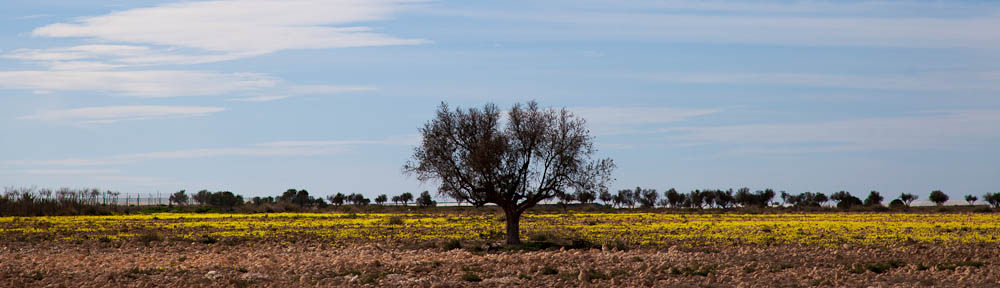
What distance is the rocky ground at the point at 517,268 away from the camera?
19944 mm

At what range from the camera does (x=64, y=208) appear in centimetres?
7994

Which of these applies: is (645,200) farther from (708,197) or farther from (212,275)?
(212,275)

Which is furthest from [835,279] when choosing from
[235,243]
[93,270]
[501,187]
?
[235,243]

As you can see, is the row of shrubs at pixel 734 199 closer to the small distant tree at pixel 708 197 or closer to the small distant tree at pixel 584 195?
the small distant tree at pixel 708 197

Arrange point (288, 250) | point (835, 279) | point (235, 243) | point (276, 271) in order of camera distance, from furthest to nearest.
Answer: point (235, 243) → point (288, 250) → point (276, 271) → point (835, 279)

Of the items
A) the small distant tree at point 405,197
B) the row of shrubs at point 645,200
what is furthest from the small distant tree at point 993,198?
the small distant tree at point 405,197

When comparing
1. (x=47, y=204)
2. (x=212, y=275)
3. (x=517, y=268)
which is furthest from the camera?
(x=47, y=204)

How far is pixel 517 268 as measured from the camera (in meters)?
22.4

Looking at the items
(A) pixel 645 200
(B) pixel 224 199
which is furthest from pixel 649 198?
(B) pixel 224 199

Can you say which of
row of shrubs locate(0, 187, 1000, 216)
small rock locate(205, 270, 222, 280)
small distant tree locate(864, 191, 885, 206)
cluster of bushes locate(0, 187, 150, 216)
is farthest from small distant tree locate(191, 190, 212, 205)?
small rock locate(205, 270, 222, 280)

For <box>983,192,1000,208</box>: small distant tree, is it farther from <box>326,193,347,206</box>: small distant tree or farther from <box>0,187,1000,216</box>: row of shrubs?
<box>326,193,347,206</box>: small distant tree

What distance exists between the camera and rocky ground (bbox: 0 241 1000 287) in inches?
785

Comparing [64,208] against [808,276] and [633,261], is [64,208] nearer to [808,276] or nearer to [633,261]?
[633,261]

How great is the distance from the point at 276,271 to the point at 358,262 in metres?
2.77
